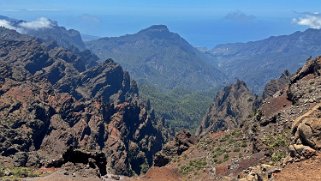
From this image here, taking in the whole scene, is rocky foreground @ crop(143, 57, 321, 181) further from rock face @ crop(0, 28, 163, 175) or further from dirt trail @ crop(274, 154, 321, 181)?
rock face @ crop(0, 28, 163, 175)

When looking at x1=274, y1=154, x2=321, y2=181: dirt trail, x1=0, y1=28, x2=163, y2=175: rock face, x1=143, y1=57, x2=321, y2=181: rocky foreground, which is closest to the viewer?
x1=274, y1=154, x2=321, y2=181: dirt trail

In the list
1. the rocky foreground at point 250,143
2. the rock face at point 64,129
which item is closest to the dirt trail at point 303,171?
the rocky foreground at point 250,143

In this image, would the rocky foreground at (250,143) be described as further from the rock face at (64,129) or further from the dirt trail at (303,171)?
the rock face at (64,129)

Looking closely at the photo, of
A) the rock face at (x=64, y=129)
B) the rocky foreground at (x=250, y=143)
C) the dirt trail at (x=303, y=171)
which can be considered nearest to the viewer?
the dirt trail at (x=303, y=171)

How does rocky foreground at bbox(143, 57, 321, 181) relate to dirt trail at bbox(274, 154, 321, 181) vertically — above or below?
below

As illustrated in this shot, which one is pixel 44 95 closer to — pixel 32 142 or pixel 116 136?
pixel 116 136

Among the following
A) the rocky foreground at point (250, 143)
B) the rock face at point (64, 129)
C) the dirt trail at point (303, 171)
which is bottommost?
the rock face at point (64, 129)

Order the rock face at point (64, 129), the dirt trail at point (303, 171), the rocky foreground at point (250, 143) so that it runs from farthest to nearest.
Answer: the rock face at point (64, 129) → the rocky foreground at point (250, 143) → the dirt trail at point (303, 171)

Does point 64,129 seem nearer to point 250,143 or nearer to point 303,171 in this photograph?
point 250,143

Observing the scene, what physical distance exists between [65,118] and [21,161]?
5150 cm

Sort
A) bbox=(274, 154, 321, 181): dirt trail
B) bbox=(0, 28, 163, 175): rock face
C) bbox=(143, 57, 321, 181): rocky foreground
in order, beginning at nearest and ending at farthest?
bbox=(274, 154, 321, 181): dirt trail → bbox=(143, 57, 321, 181): rocky foreground → bbox=(0, 28, 163, 175): rock face

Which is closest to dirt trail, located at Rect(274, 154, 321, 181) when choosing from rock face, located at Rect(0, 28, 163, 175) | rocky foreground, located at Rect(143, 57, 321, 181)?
rocky foreground, located at Rect(143, 57, 321, 181)

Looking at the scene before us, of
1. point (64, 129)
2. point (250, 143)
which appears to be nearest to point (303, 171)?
point (250, 143)

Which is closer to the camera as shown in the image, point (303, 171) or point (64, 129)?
point (303, 171)
